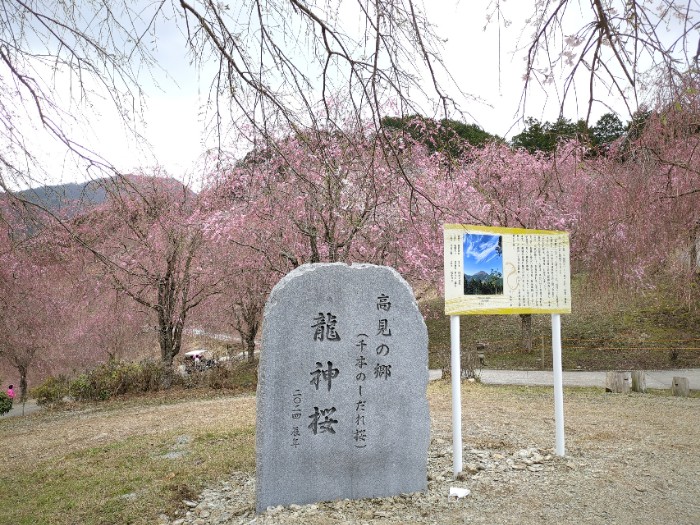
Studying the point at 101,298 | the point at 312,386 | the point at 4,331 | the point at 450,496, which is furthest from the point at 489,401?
the point at 101,298

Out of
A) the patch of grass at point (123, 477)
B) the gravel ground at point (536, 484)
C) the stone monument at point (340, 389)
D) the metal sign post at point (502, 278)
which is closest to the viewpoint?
the gravel ground at point (536, 484)

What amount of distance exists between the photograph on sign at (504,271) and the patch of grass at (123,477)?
107 inches

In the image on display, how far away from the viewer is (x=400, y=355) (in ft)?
14.6

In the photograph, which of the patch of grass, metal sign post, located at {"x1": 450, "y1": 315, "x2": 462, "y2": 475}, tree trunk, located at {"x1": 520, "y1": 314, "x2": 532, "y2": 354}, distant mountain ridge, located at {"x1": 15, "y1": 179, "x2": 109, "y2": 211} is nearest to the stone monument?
metal sign post, located at {"x1": 450, "y1": 315, "x2": 462, "y2": 475}

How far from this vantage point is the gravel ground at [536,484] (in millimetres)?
3898

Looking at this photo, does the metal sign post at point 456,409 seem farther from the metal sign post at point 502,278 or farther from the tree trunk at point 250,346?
the tree trunk at point 250,346

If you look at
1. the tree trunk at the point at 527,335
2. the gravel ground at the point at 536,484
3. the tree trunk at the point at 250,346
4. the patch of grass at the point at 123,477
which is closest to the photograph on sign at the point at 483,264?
A: the gravel ground at the point at 536,484

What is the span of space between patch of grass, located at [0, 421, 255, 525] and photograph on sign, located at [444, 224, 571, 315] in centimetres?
273

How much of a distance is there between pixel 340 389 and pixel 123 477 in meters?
2.57

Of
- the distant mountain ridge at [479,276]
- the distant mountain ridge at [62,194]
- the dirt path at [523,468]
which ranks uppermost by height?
the distant mountain ridge at [62,194]

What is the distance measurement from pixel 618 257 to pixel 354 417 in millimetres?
11938

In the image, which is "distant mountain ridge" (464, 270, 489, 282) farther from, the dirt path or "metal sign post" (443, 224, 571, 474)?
the dirt path

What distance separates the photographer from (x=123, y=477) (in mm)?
5336

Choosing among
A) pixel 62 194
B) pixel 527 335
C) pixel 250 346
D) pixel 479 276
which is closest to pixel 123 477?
pixel 62 194
